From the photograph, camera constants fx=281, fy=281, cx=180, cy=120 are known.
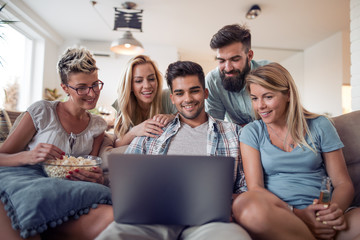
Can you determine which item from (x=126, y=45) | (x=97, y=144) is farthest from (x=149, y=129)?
(x=126, y=45)

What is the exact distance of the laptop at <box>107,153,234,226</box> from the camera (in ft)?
2.96

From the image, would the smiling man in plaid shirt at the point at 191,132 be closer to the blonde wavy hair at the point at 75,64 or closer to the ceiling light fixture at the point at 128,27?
the blonde wavy hair at the point at 75,64

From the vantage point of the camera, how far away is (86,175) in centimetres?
142

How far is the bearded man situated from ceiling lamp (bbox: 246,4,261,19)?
110 inches

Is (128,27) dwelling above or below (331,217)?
above

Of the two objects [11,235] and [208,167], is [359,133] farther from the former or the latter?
[11,235]

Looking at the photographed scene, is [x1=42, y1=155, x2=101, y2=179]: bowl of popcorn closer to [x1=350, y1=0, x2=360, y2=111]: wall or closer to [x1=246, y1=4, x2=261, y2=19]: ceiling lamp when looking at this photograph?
[x1=350, y1=0, x2=360, y2=111]: wall

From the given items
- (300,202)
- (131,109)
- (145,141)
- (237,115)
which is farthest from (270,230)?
(131,109)

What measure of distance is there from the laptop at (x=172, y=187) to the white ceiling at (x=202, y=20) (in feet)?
13.7

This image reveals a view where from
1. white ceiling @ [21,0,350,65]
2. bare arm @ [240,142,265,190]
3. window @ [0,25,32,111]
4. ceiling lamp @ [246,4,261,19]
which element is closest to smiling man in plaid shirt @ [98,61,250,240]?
bare arm @ [240,142,265,190]

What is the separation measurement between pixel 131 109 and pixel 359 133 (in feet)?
4.97

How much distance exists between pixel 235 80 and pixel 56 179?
133 centimetres

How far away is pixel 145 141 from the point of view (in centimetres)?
172

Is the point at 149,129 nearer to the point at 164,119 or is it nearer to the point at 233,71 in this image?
the point at 164,119
